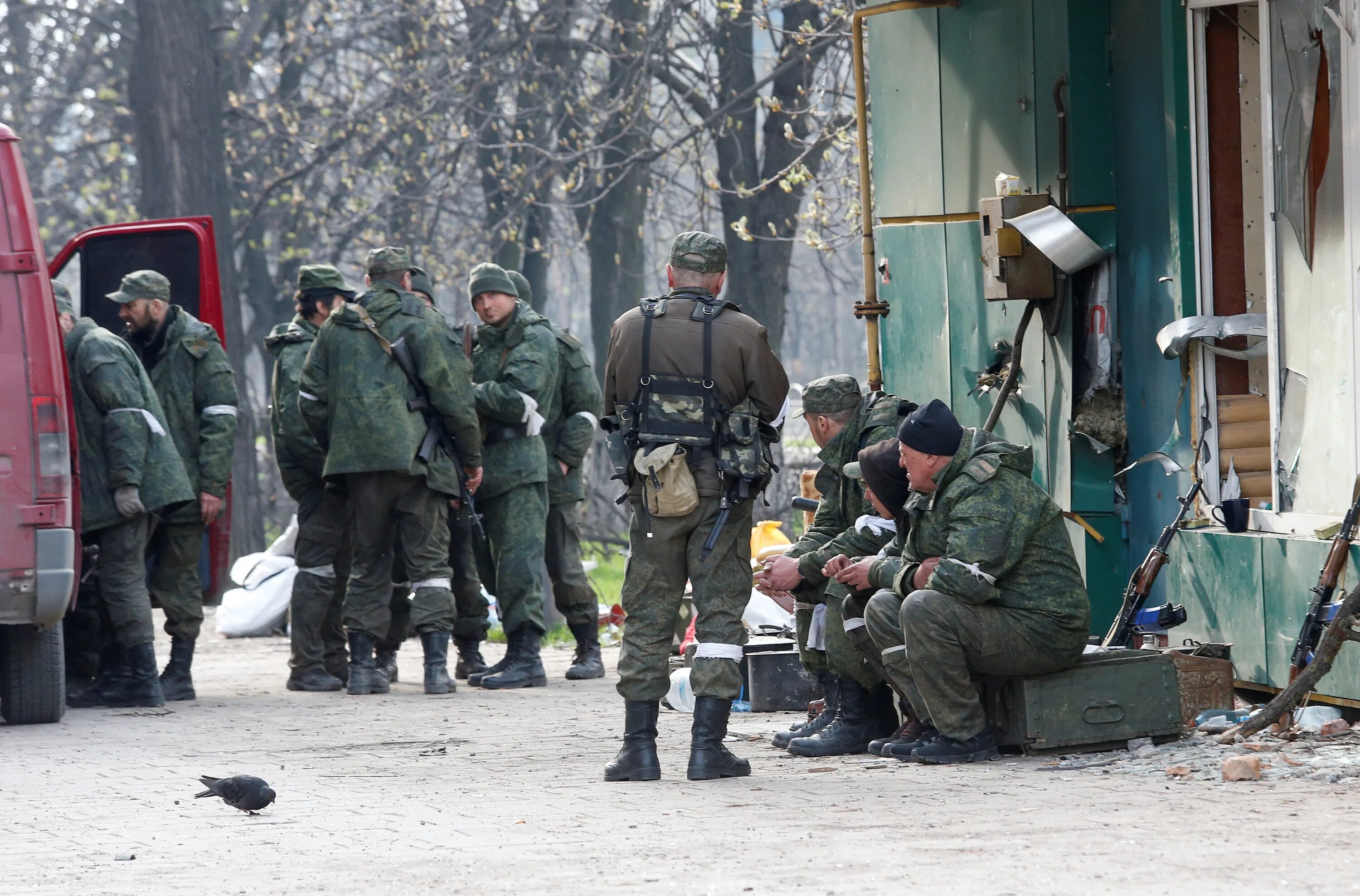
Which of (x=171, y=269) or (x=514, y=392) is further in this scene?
(x=171, y=269)

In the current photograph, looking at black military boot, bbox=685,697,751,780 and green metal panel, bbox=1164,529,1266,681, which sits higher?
green metal panel, bbox=1164,529,1266,681

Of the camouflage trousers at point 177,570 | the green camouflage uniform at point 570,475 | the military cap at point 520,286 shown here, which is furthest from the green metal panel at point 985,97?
the camouflage trousers at point 177,570

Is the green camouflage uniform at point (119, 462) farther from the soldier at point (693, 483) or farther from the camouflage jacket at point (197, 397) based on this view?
the soldier at point (693, 483)

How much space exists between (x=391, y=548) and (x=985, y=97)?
11.6ft

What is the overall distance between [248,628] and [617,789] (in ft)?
21.6

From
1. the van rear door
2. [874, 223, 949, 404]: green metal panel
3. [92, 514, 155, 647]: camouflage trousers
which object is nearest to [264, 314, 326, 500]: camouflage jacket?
the van rear door

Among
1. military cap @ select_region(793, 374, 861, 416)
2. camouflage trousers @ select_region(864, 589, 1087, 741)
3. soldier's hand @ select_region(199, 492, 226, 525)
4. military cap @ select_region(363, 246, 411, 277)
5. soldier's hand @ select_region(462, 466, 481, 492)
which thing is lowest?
camouflage trousers @ select_region(864, 589, 1087, 741)

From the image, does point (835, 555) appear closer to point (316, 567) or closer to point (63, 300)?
point (316, 567)

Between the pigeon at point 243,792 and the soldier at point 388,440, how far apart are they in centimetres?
328

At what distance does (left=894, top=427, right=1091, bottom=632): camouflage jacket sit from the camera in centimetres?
606

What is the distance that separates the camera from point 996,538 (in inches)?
238

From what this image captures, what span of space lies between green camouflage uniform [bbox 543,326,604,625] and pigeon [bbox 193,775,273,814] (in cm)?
417

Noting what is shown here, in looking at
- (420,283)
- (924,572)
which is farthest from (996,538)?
(420,283)

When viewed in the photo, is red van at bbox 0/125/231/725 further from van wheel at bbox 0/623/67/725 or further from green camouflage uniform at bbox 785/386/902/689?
green camouflage uniform at bbox 785/386/902/689
